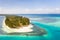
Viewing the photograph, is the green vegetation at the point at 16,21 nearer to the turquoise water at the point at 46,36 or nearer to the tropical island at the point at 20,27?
the tropical island at the point at 20,27

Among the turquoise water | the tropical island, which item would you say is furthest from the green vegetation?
the turquoise water

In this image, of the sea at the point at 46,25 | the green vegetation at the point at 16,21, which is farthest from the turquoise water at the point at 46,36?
the green vegetation at the point at 16,21

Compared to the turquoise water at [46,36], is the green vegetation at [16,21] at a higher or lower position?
higher

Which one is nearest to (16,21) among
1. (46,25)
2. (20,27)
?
(20,27)

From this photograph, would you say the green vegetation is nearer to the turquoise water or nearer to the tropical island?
the tropical island

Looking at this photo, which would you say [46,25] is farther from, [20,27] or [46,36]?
[20,27]
